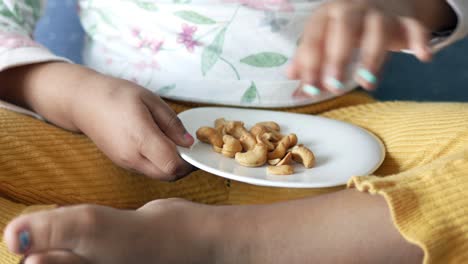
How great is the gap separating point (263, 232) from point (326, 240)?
0.04 m

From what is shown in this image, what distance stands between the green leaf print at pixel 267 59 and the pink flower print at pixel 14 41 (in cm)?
22

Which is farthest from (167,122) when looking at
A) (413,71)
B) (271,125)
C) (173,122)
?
(413,71)

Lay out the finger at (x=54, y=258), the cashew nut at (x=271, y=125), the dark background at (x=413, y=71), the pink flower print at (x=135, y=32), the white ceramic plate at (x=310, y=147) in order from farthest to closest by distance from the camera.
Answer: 1. the dark background at (x=413, y=71)
2. the pink flower print at (x=135, y=32)
3. the cashew nut at (x=271, y=125)
4. the white ceramic plate at (x=310, y=147)
5. the finger at (x=54, y=258)

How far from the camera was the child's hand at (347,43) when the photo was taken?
45cm

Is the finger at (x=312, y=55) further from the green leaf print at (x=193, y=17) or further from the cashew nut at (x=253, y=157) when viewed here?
the green leaf print at (x=193, y=17)

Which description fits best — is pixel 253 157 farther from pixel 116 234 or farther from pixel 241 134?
pixel 116 234

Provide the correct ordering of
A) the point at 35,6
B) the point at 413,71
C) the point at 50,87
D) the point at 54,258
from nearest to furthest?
the point at 54,258 < the point at 50,87 < the point at 35,6 < the point at 413,71

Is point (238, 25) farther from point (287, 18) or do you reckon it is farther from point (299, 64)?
point (299, 64)

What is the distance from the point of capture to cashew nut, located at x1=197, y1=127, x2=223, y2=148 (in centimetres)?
63

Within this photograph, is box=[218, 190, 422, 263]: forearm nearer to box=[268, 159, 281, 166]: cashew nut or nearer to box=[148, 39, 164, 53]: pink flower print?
box=[268, 159, 281, 166]: cashew nut

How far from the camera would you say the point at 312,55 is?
0.46 meters

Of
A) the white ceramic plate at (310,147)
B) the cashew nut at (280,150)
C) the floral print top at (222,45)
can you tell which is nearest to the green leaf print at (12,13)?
the floral print top at (222,45)

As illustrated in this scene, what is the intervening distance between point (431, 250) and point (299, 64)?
16 cm

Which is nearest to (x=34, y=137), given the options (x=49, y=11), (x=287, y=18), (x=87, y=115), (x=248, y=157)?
(x=87, y=115)
